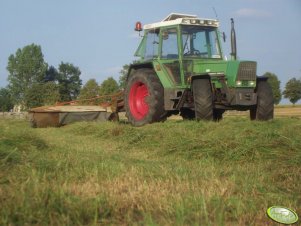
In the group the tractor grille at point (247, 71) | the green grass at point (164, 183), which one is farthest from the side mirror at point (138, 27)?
the green grass at point (164, 183)

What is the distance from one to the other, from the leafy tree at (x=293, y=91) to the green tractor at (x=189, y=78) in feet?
193

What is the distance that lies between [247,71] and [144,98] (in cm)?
244

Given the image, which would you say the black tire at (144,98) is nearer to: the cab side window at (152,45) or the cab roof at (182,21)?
the cab side window at (152,45)

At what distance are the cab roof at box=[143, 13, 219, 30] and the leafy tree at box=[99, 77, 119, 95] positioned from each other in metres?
50.5

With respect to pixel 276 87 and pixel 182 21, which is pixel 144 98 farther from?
pixel 276 87

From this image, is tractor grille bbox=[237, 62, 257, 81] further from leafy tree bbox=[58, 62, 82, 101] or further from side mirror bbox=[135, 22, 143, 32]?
leafy tree bbox=[58, 62, 82, 101]

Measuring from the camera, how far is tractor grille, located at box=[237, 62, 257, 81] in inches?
363

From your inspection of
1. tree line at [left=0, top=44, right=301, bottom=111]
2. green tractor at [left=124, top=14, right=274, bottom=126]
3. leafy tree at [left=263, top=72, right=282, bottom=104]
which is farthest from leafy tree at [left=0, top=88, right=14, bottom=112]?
green tractor at [left=124, top=14, right=274, bottom=126]

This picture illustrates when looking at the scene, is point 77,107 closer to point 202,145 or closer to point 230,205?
point 202,145

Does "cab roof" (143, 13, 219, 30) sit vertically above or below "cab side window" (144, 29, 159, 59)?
above

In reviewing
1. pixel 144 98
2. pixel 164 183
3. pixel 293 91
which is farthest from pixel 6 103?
pixel 164 183

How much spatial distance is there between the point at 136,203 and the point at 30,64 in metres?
78.7

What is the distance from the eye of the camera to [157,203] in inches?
123

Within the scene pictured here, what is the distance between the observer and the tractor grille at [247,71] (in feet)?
30.3
